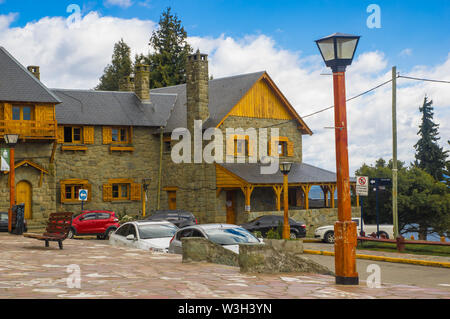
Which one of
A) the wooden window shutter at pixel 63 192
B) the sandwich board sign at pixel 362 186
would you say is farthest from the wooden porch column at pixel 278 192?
the wooden window shutter at pixel 63 192

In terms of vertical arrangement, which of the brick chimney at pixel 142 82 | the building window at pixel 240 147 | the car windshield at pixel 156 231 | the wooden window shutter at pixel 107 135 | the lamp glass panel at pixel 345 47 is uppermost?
the brick chimney at pixel 142 82

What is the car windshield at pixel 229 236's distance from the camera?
15930 mm

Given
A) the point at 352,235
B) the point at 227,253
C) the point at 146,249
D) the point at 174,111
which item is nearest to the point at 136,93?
the point at 174,111

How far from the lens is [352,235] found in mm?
10148

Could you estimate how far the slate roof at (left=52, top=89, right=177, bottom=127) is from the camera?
38969 millimetres

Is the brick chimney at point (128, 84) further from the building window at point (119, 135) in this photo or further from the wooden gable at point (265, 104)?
the wooden gable at point (265, 104)

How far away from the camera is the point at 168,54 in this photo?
64.1m

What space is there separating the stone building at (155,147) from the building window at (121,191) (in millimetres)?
69

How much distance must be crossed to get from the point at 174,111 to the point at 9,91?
11.7 metres

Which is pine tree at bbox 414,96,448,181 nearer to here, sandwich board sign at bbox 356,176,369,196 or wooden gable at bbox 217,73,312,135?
wooden gable at bbox 217,73,312,135

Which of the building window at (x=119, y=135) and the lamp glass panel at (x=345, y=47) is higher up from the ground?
the building window at (x=119, y=135)

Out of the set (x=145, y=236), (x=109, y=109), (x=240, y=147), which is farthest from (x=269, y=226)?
(x=109, y=109)
